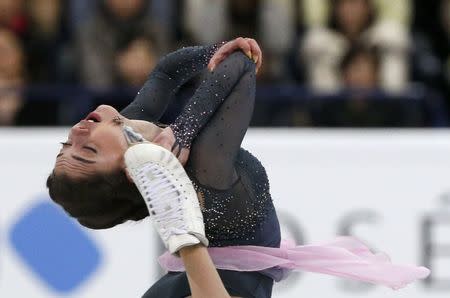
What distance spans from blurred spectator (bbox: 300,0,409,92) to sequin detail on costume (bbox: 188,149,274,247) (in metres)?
3.90

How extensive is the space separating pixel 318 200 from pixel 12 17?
7.79 ft

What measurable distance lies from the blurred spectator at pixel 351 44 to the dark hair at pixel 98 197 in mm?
4063

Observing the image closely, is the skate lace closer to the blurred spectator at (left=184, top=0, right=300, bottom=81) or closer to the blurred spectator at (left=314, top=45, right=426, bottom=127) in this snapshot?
the blurred spectator at (left=314, top=45, right=426, bottom=127)

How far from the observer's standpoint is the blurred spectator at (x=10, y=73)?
21.6ft

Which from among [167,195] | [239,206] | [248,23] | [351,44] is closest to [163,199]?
[167,195]

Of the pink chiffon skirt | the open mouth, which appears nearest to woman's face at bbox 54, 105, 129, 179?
the open mouth

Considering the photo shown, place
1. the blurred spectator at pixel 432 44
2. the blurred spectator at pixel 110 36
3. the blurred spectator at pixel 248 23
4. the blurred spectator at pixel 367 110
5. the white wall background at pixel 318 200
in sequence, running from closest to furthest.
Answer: the white wall background at pixel 318 200
the blurred spectator at pixel 367 110
the blurred spectator at pixel 110 36
the blurred spectator at pixel 248 23
the blurred spectator at pixel 432 44

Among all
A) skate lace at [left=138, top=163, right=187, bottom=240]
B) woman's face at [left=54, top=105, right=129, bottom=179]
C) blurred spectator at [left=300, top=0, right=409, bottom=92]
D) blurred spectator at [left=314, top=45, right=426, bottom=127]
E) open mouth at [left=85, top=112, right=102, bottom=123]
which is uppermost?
blurred spectator at [left=300, top=0, right=409, bottom=92]

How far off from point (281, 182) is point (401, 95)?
3.46ft

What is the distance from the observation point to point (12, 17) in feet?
23.6

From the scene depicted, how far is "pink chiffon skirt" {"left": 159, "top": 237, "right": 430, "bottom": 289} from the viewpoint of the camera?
10.4ft

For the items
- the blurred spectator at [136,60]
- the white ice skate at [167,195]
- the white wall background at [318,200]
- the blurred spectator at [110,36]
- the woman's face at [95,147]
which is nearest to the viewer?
the white ice skate at [167,195]

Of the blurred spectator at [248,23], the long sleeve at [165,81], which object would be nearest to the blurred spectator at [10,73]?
the blurred spectator at [248,23]

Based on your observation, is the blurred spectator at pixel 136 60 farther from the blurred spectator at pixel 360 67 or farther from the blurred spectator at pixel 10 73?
the blurred spectator at pixel 360 67
